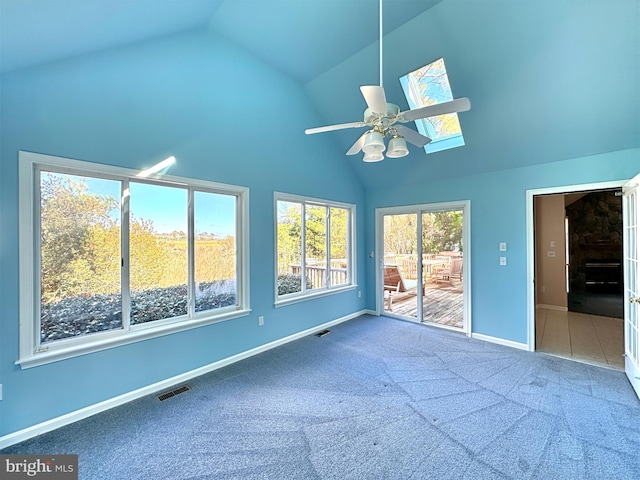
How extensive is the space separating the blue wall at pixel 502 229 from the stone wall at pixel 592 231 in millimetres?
4825

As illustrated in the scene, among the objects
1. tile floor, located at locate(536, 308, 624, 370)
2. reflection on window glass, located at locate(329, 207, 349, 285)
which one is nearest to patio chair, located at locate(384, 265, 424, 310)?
reflection on window glass, located at locate(329, 207, 349, 285)

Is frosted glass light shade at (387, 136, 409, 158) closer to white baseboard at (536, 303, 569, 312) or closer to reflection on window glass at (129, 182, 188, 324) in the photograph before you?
reflection on window glass at (129, 182, 188, 324)

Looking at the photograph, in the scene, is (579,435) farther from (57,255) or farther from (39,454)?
(57,255)

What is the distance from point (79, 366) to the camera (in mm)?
2346

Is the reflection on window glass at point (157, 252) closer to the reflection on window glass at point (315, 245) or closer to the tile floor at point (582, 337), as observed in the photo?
the reflection on window glass at point (315, 245)

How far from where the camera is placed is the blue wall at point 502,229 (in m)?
3.53

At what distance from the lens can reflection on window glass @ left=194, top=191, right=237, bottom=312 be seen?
3227 millimetres

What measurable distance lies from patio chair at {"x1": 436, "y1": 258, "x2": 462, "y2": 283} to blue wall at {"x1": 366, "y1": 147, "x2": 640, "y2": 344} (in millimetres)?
248

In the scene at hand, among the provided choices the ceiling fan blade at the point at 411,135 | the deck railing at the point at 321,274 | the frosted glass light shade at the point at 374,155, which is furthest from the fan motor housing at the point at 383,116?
the deck railing at the point at 321,274

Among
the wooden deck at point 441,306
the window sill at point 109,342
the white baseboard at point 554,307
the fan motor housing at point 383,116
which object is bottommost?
the white baseboard at point 554,307

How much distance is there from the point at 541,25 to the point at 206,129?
3371mm

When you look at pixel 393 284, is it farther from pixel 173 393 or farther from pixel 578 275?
pixel 578 275

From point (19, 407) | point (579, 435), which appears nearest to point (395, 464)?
point (579, 435)

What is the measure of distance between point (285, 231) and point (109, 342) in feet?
7.85
